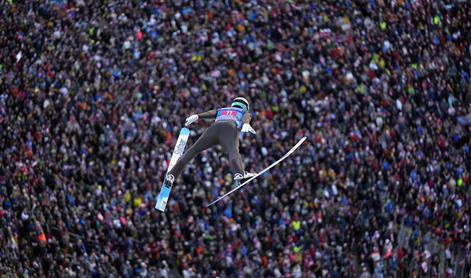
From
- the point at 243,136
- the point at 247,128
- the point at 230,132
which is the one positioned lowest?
the point at 243,136

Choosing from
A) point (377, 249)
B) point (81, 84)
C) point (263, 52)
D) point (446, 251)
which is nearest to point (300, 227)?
point (377, 249)

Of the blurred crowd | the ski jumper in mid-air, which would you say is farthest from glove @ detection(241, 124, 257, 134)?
the blurred crowd

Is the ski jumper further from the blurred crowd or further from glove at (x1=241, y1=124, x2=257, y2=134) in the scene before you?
the blurred crowd

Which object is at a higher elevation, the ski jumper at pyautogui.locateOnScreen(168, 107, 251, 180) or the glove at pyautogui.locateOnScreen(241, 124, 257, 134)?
the glove at pyautogui.locateOnScreen(241, 124, 257, 134)

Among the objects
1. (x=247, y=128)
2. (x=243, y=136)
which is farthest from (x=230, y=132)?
(x=243, y=136)

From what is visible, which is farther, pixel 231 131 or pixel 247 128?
pixel 231 131

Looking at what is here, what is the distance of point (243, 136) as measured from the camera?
1847 centimetres

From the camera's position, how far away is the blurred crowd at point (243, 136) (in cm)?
1662

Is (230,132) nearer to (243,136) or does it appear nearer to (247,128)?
(247,128)

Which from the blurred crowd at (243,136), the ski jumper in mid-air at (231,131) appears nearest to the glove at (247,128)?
the ski jumper in mid-air at (231,131)

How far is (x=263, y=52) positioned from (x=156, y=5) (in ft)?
8.56

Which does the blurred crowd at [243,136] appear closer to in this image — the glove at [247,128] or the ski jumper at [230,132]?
the ski jumper at [230,132]

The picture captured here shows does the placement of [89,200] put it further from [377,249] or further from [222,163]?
[377,249]

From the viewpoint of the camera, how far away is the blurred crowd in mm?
16625
